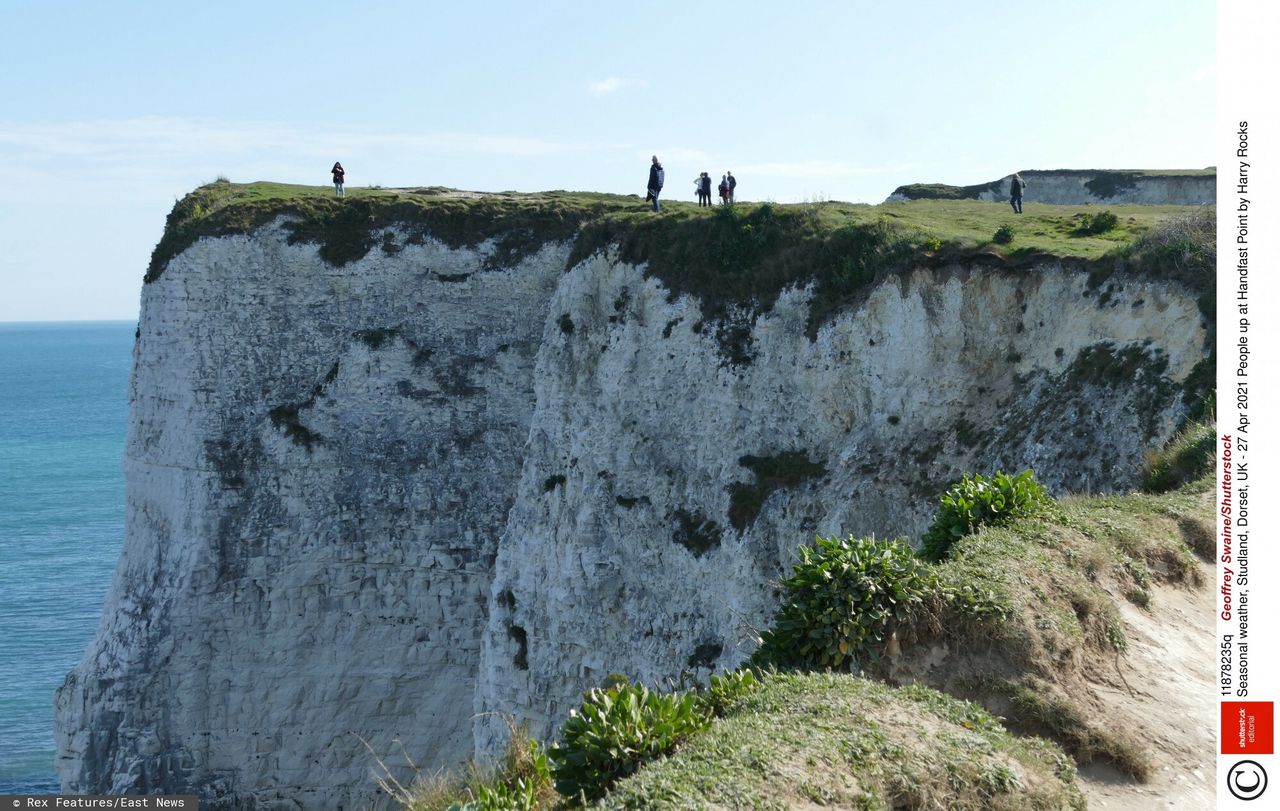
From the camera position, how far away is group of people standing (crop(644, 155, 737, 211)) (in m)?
34.1

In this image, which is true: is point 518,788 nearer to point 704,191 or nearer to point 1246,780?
point 1246,780

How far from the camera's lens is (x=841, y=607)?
403 inches

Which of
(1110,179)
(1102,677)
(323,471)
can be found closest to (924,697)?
(1102,677)

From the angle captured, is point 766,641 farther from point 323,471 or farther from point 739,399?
point 323,471

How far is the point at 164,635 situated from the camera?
118 ft

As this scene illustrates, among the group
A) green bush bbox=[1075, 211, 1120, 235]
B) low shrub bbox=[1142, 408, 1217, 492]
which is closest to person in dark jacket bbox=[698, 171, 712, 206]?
green bush bbox=[1075, 211, 1120, 235]

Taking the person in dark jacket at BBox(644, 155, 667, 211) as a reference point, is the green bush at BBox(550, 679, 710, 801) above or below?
below

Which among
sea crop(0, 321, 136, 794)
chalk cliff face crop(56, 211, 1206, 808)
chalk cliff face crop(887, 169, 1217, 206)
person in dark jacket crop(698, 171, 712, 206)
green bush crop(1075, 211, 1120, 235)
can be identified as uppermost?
chalk cliff face crop(887, 169, 1217, 206)

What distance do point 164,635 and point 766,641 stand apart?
105ft

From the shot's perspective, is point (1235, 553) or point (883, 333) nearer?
point (1235, 553)

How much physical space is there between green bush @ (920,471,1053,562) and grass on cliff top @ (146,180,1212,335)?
10898 mm

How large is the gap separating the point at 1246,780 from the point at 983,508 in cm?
514

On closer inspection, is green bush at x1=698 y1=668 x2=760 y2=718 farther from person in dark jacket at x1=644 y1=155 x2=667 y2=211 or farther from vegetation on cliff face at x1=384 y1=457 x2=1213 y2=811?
person in dark jacket at x1=644 y1=155 x2=667 y2=211

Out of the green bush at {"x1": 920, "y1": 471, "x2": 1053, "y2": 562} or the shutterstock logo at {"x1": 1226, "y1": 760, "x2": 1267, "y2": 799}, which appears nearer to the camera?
the shutterstock logo at {"x1": 1226, "y1": 760, "x2": 1267, "y2": 799}
